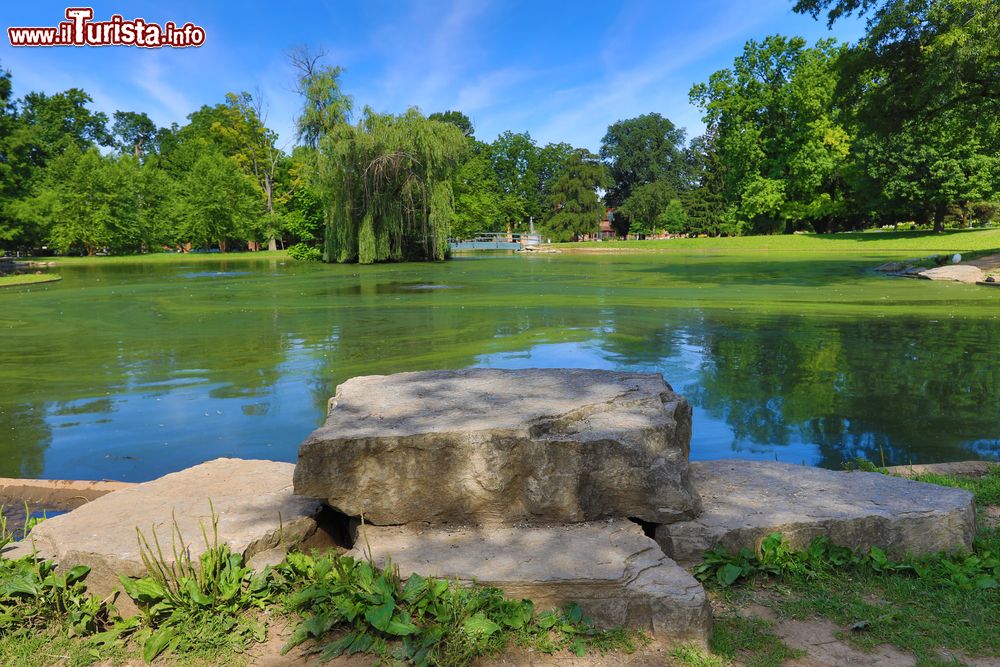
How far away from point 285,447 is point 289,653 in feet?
10.4

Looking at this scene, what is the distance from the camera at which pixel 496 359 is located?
31.1 feet

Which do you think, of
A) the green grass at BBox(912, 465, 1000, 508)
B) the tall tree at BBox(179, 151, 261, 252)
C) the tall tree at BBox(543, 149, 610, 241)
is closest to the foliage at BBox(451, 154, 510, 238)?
the tall tree at BBox(543, 149, 610, 241)

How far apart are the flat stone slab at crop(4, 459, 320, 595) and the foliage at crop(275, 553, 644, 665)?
552mm

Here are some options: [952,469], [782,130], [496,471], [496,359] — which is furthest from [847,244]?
[496,471]

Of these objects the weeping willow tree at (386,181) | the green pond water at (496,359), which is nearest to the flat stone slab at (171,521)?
the green pond water at (496,359)

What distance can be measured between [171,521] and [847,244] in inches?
1812

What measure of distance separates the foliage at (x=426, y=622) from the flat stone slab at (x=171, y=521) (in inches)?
21.7

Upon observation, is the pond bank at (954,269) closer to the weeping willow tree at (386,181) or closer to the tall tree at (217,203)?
the weeping willow tree at (386,181)

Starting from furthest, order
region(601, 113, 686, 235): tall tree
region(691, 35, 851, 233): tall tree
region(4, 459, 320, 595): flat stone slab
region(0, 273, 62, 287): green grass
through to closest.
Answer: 1. region(601, 113, 686, 235): tall tree
2. region(691, 35, 851, 233): tall tree
3. region(0, 273, 62, 287): green grass
4. region(4, 459, 320, 595): flat stone slab

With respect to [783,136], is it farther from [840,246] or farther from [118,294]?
[118,294]

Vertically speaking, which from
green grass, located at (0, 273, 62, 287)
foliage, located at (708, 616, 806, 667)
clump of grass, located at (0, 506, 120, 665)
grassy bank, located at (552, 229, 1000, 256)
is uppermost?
grassy bank, located at (552, 229, 1000, 256)

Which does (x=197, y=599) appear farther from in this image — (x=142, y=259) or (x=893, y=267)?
(x=142, y=259)

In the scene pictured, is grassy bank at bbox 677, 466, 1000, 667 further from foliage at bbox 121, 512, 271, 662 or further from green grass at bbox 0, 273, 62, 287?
green grass at bbox 0, 273, 62, 287

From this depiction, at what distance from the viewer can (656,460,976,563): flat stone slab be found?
3.45 meters
